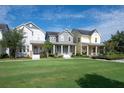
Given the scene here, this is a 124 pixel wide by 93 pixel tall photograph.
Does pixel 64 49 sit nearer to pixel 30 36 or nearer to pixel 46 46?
pixel 46 46

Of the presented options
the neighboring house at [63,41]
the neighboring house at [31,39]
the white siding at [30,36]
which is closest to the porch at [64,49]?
the neighboring house at [63,41]

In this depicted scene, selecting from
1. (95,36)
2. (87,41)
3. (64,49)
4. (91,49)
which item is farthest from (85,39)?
(64,49)

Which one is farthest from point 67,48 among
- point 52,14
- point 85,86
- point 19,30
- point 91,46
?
point 85,86

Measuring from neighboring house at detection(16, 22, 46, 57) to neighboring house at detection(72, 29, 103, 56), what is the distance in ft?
21.5

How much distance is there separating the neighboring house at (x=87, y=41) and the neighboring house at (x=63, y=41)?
98 centimetres

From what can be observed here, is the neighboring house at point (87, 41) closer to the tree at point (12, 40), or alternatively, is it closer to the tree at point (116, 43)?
the tree at point (116, 43)

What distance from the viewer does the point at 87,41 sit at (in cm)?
4156

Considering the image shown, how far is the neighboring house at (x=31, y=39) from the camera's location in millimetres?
33906

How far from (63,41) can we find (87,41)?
4.48 meters

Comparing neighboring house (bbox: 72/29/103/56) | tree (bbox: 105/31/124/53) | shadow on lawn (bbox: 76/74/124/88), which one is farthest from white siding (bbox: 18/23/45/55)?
shadow on lawn (bbox: 76/74/124/88)

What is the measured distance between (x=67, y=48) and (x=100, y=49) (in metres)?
6.01

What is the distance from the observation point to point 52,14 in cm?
2600

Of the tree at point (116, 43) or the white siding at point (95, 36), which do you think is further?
the white siding at point (95, 36)
